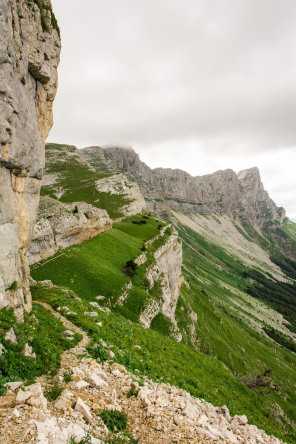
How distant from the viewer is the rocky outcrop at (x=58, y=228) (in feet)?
116

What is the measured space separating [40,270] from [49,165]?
15801 cm

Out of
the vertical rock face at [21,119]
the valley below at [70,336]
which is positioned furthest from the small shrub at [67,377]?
the vertical rock face at [21,119]

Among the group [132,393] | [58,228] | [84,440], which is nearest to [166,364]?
[132,393]

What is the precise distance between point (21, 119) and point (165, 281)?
157 feet

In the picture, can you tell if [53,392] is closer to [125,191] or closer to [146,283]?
[146,283]

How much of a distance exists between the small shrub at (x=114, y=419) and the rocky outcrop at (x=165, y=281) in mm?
25984

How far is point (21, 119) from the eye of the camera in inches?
754

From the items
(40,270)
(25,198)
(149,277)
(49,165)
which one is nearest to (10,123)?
(25,198)

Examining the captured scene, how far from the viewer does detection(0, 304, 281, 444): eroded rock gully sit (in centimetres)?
716

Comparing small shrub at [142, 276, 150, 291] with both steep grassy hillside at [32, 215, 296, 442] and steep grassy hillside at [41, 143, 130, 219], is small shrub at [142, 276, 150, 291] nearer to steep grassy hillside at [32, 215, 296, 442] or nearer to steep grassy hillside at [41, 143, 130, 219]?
steep grassy hillside at [32, 215, 296, 442]

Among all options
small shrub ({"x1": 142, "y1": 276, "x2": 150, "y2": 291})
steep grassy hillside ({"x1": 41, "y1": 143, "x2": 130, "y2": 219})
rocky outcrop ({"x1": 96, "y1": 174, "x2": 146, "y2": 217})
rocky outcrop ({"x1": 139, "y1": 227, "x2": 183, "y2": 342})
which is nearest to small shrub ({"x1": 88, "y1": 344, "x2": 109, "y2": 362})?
rocky outcrop ({"x1": 139, "y1": 227, "x2": 183, "y2": 342})

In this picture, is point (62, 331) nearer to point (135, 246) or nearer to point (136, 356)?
point (136, 356)

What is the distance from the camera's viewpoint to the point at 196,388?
54.7ft

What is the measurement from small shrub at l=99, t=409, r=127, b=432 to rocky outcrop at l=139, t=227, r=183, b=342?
85.2 feet
